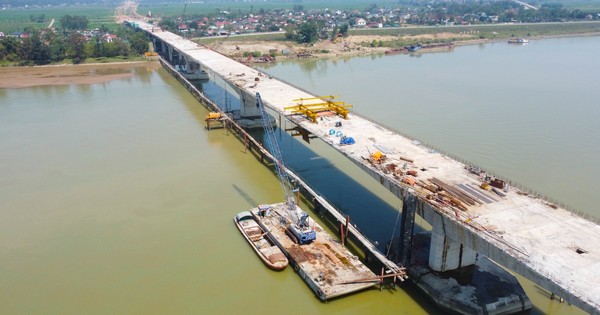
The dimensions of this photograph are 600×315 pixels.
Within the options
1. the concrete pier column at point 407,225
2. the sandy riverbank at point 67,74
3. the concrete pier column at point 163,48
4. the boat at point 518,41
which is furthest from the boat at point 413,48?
the concrete pier column at point 407,225

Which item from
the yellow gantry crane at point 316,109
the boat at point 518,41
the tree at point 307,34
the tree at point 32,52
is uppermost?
the tree at point 307,34

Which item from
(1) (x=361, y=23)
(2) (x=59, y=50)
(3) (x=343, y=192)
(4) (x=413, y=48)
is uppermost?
(1) (x=361, y=23)

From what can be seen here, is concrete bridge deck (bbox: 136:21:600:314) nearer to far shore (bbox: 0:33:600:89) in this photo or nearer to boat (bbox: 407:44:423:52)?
far shore (bbox: 0:33:600:89)

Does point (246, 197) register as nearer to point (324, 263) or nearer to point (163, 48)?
point (324, 263)

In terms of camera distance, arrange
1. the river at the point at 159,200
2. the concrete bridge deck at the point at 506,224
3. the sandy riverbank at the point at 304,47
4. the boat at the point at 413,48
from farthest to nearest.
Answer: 1. the boat at the point at 413,48
2. the sandy riverbank at the point at 304,47
3. the river at the point at 159,200
4. the concrete bridge deck at the point at 506,224

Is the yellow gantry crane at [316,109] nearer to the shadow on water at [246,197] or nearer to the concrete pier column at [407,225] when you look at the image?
the shadow on water at [246,197]

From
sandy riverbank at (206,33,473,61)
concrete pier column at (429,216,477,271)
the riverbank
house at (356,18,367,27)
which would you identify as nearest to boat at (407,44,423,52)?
the riverbank

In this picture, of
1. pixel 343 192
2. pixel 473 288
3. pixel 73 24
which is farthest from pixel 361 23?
pixel 473 288

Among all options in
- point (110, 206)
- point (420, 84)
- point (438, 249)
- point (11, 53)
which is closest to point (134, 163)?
point (110, 206)
